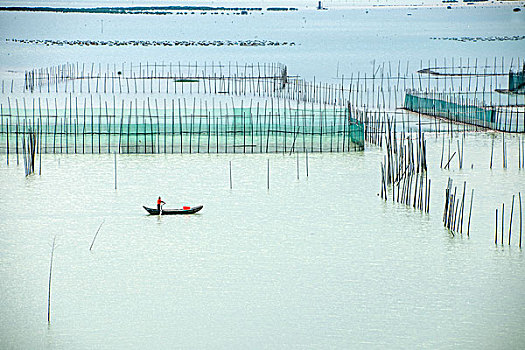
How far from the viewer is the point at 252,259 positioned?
9688 mm

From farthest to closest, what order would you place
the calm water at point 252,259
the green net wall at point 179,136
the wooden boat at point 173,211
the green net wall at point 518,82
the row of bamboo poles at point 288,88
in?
the green net wall at point 518,82
the row of bamboo poles at point 288,88
the green net wall at point 179,136
the wooden boat at point 173,211
the calm water at point 252,259

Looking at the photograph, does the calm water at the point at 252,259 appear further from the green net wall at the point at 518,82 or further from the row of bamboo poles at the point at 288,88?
the green net wall at the point at 518,82

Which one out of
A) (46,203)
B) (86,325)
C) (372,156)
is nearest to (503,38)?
(372,156)

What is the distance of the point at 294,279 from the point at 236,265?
2.58 feet

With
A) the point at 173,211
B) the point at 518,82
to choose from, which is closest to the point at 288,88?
the point at 518,82

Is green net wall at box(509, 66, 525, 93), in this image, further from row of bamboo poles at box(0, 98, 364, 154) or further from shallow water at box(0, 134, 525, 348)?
shallow water at box(0, 134, 525, 348)

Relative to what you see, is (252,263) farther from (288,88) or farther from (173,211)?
(288,88)

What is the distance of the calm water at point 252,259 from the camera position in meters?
7.66

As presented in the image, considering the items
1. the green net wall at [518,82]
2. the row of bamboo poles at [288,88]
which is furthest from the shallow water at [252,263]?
the green net wall at [518,82]

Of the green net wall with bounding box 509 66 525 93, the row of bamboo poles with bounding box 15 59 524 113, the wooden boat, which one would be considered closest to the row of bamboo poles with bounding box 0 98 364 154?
the wooden boat

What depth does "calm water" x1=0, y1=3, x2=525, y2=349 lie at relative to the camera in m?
7.66

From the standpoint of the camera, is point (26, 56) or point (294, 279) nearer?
point (294, 279)

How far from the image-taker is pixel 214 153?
15586 millimetres

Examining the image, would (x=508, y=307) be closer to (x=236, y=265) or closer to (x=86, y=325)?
(x=236, y=265)
